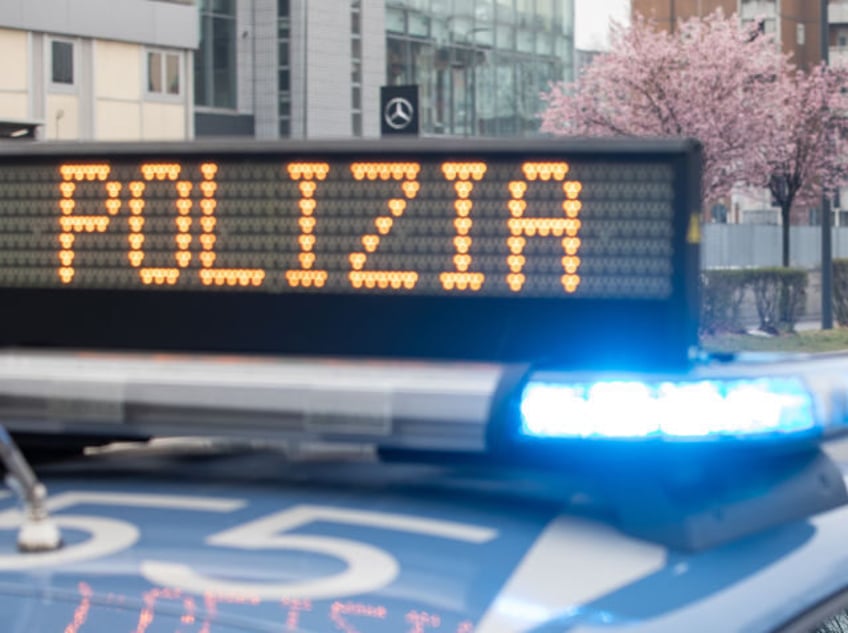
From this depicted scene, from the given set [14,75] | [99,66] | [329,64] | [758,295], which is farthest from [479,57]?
[758,295]

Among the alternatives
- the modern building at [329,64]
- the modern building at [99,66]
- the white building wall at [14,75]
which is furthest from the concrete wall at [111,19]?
the modern building at [329,64]

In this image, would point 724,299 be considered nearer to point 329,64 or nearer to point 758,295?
point 758,295

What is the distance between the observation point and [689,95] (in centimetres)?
3888

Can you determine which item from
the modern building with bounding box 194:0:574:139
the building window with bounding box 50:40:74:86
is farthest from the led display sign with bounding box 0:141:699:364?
the modern building with bounding box 194:0:574:139

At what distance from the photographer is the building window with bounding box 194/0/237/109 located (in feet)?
173

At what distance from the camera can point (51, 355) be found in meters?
1.88

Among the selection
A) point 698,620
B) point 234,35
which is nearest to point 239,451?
point 698,620

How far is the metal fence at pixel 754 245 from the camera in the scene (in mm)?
40375

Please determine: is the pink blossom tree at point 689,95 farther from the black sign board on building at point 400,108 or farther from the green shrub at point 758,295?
the black sign board on building at point 400,108

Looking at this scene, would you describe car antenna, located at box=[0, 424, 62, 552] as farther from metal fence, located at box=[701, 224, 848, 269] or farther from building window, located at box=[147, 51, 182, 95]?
building window, located at box=[147, 51, 182, 95]

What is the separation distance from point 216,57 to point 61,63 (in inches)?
527

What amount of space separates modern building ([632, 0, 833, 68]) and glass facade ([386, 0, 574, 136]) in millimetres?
16474

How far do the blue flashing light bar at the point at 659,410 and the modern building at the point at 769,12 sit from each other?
80.7m

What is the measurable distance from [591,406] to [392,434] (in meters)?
0.21
